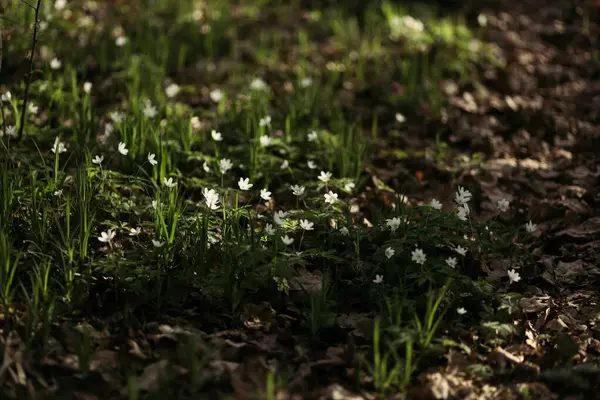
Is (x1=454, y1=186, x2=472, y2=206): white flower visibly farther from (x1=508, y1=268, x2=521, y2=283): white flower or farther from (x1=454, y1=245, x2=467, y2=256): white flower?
(x1=508, y1=268, x2=521, y2=283): white flower

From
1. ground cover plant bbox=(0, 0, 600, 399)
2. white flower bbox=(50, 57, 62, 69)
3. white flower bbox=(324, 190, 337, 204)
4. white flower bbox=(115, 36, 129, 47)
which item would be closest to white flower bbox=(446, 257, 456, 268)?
ground cover plant bbox=(0, 0, 600, 399)

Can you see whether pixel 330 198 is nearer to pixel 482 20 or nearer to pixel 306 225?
pixel 306 225

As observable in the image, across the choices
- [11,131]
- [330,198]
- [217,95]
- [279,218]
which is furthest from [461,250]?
[11,131]

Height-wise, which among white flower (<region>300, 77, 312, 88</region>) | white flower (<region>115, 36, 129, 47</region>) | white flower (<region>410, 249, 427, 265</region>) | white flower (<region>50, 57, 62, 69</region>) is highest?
white flower (<region>115, 36, 129, 47</region>)

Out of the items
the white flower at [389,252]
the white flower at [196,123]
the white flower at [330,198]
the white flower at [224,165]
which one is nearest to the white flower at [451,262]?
the white flower at [389,252]

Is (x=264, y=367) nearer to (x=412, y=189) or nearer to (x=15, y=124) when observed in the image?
(x=412, y=189)

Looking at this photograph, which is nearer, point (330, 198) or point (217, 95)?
point (330, 198)

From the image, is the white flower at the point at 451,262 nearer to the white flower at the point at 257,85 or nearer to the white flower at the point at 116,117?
the white flower at the point at 116,117

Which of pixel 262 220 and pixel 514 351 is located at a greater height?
pixel 262 220

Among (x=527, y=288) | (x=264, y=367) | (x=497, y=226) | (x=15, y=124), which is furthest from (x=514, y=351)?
(x=15, y=124)
